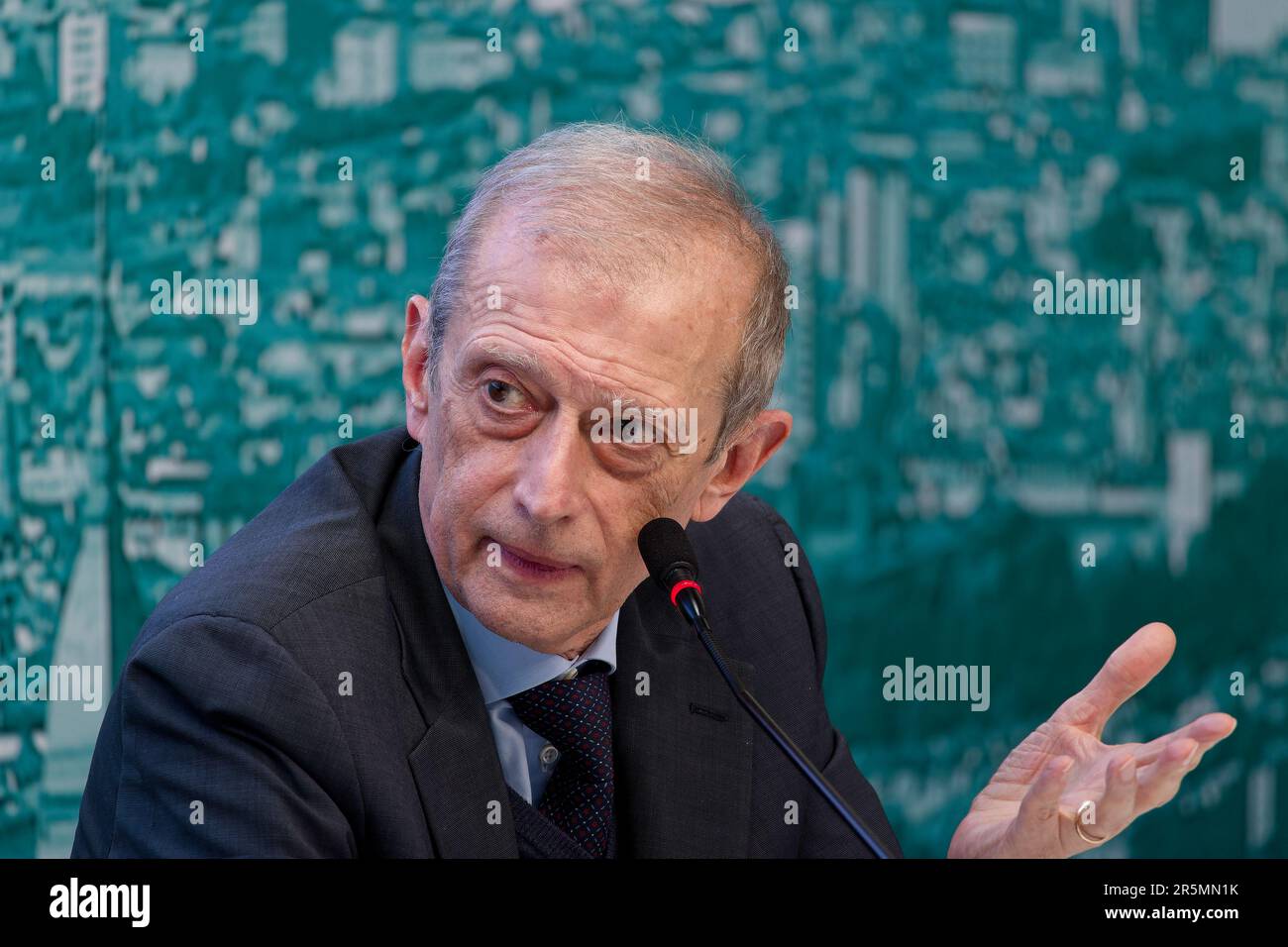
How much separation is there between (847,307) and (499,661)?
1742 mm

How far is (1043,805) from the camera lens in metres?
1.38

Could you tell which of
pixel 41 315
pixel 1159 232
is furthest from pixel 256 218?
pixel 1159 232

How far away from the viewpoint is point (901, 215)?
9.73ft

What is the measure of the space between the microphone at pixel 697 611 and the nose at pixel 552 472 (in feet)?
0.30

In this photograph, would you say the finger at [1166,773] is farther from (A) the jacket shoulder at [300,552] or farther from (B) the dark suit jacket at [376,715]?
(A) the jacket shoulder at [300,552]

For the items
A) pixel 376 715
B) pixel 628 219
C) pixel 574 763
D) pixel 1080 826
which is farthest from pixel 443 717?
pixel 1080 826

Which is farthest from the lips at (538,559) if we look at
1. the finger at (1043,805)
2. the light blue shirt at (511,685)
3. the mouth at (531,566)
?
the finger at (1043,805)

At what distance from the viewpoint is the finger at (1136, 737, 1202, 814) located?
1.25 metres

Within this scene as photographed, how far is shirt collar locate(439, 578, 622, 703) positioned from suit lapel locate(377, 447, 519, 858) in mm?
32

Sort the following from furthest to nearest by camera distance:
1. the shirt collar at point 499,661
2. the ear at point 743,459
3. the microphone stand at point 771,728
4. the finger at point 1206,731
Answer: the ear at point 743,459
the shirt collar at point 499,661
the finger at point 1206,731
the microphone stand at point 771,728

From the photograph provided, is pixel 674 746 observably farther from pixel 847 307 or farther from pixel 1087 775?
pixel 847 307

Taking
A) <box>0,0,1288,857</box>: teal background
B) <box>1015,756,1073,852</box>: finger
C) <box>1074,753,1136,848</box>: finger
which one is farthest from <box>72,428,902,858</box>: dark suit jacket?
<box>0,0,1288,857</box>: teal background

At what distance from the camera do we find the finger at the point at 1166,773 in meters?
1.25
